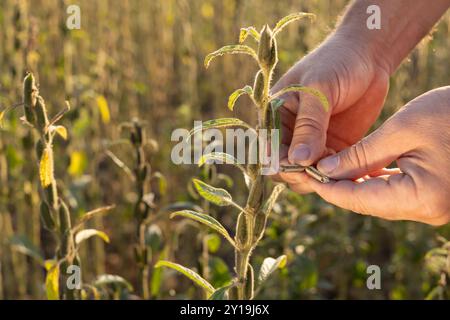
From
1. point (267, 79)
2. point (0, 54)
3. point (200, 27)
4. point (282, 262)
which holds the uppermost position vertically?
point (200, 27)

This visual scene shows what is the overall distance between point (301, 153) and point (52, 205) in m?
0.65

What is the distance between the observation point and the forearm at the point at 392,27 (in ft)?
6.66

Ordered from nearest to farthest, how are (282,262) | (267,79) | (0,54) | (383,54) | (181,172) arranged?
(267,79), (282,262), (383,54), (0,54), (181,172)

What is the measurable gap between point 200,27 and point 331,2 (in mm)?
1109

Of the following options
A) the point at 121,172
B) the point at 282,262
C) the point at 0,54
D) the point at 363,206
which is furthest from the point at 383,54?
the point at 0,54

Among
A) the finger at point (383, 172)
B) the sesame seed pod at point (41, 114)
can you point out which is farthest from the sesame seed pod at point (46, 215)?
the finger at point (383, 172)

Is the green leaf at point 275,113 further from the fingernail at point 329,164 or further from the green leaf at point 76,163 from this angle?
the green leaf at point 76,163

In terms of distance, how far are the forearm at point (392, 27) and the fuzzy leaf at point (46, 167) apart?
3.30 ft

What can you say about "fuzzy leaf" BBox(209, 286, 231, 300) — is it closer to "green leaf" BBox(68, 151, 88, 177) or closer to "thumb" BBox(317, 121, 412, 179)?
"thumb" BBox(317, 121, 412, 179)

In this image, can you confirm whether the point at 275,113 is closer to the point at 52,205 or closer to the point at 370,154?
the point at 370,154

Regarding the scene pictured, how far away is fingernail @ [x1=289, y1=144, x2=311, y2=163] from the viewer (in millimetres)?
1673

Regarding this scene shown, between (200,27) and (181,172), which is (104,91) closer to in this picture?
(181,172)

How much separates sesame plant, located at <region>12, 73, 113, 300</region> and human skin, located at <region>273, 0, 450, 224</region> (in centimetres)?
61

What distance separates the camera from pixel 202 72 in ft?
16.5
